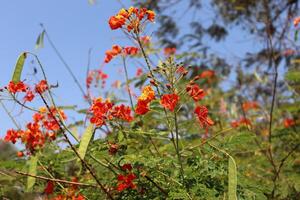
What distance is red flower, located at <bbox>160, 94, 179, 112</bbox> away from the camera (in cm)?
188

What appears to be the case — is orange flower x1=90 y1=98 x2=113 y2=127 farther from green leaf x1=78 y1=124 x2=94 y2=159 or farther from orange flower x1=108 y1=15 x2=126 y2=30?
orange flower x1=108 y1=15 x2=126 y2=30

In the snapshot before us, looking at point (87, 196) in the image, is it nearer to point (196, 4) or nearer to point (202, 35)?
point (196, 4)

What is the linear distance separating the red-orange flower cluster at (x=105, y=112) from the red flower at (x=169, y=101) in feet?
1.36

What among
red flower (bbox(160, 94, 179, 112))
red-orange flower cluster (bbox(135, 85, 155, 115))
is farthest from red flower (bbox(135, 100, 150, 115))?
red flower (bbox(160, 94, 179, 112))

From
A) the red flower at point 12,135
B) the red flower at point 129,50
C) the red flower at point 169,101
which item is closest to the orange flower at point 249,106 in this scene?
the red flower at point 129,50

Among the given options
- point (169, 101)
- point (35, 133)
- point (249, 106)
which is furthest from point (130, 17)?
point (249, 106)

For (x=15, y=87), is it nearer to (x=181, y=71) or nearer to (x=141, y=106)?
(x=141, y=106)

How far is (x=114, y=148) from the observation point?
2191mm

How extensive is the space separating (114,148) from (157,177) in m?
0.25

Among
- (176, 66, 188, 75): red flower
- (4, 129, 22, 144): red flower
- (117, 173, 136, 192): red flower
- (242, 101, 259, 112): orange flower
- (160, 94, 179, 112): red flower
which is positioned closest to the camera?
(160, 94, 179, 112): red flower

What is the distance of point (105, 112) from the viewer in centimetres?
224

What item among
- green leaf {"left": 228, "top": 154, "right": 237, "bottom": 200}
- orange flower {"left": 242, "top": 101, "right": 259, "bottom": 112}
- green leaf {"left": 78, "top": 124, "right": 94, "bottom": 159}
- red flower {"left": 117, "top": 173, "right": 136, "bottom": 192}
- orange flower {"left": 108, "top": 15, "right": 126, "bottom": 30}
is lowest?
green leaf {"left": 228, "top": 154, "right": 237, "bottom": 200}

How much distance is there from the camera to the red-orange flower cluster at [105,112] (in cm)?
219

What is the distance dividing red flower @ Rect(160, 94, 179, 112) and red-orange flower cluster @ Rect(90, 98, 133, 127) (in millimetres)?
413
